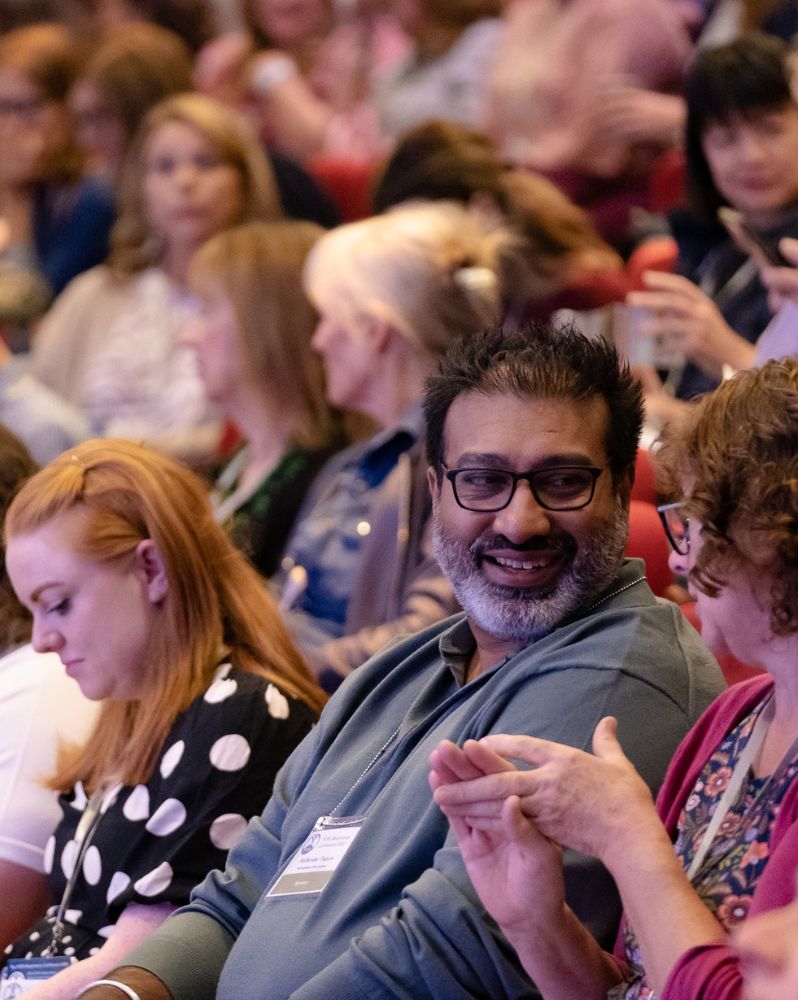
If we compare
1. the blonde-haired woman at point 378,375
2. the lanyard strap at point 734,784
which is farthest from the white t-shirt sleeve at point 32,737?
the lanyard strap at point 734,784

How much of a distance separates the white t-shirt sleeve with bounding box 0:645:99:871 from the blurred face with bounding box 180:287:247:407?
131cm

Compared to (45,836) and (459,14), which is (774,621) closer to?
(45,836)

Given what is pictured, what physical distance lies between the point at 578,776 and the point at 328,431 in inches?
90.1

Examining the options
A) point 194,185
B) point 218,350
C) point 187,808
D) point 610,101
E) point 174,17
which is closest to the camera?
point 187,808

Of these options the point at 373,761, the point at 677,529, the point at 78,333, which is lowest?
the point at 78,333

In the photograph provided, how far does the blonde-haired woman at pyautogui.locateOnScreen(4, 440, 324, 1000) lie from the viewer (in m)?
1.98

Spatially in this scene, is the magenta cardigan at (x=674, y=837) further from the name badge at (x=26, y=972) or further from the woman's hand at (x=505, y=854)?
the name badge at (x=26, y=972)

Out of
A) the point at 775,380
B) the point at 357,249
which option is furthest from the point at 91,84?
the point at 775,380

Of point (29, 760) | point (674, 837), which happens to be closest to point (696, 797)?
point (674, 837)

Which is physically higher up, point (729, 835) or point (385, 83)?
point (729, 835)

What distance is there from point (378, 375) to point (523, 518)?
1542 millimetres

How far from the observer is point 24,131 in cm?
482

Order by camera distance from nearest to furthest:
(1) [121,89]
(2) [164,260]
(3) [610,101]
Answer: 1. (3) [610,101]
2. (2) [164,260]
3. (1) [121,89]

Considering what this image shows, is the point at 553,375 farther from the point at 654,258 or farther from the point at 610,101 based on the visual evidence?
the point at 610,101
